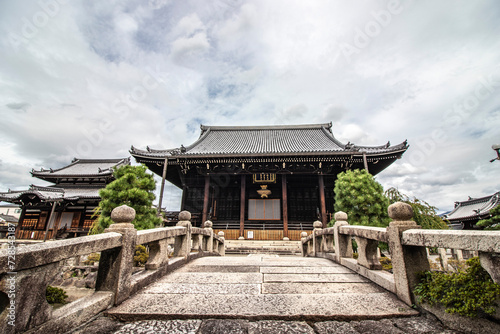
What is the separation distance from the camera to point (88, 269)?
8883 millimetres

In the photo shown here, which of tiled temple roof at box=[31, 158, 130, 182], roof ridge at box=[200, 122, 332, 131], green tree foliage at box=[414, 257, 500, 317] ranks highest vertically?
roof ridge at box=[200, 122, 332, 131]

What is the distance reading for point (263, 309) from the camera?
7.24 feet

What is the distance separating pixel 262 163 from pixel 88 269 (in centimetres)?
989

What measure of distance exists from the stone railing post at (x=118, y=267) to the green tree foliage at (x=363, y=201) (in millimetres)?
7571

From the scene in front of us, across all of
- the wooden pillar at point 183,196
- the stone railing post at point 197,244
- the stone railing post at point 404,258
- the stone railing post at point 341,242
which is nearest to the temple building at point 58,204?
Result: the wooden pillar at point 183,196

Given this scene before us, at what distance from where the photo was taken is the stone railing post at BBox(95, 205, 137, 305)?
93.8 inches

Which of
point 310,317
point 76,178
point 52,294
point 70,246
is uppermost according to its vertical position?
point 76,178

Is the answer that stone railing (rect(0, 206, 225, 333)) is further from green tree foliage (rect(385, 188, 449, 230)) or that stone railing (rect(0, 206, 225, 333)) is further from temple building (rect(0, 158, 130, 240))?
temple building (rect(0, 158, 130, 240))

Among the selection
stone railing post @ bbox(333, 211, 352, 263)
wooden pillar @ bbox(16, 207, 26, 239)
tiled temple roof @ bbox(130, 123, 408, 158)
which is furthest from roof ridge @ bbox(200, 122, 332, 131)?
stone railing post @ bbox(333, 211, 352, 263)

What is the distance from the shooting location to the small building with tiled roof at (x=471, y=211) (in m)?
15.0

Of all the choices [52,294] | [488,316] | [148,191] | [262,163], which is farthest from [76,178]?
[488,316]

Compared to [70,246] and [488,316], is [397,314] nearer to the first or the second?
[488,316]

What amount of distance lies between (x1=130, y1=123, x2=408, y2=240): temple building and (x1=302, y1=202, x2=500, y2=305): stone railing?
9.04 m

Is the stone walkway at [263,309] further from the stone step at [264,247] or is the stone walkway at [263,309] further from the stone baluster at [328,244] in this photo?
the stone step at [264,247]
